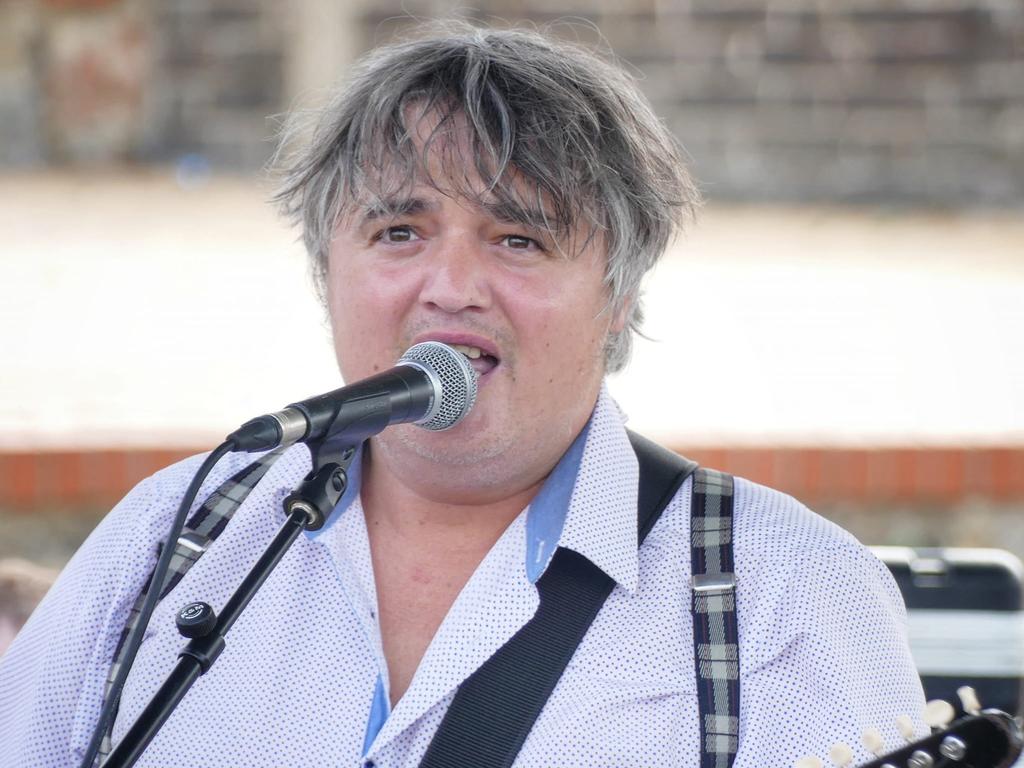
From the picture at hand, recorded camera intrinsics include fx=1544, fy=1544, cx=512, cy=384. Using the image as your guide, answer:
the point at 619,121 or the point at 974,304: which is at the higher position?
the point at 619,121

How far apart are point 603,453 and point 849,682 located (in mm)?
524

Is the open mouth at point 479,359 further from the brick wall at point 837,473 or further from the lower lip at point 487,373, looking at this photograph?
the brick wall at point 837,473

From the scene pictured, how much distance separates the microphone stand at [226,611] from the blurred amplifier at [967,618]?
1513mm

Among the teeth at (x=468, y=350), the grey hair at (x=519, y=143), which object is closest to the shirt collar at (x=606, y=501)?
the grey hair at (x=519, y=143)

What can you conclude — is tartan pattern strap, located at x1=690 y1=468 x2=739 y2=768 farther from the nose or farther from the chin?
the nose

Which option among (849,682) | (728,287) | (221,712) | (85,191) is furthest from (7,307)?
(849,682)

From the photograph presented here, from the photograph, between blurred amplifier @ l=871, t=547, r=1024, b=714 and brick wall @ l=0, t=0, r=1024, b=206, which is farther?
brick wall @ l=0, t=0, r=1024, b=206

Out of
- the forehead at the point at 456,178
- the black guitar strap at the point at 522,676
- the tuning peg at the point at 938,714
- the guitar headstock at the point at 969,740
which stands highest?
the forehead at the point at 456,178

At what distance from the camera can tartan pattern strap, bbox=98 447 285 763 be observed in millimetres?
2393

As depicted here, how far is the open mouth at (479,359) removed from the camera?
2.23 m

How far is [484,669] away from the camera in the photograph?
2.23m

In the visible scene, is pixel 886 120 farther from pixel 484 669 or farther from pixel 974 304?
pixel 484 669

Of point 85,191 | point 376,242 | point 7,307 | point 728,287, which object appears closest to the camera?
point 376,242

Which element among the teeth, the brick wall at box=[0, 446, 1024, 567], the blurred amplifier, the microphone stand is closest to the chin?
the teeth
